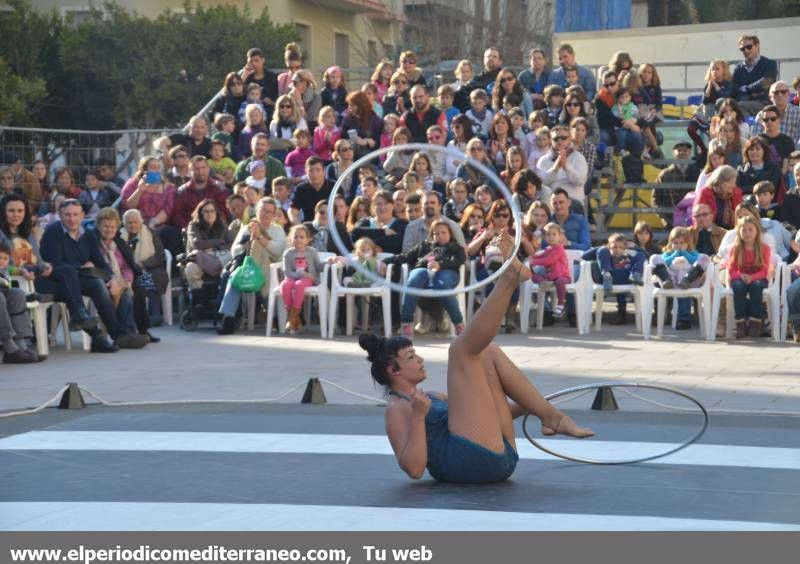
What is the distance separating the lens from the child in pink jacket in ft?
49.8

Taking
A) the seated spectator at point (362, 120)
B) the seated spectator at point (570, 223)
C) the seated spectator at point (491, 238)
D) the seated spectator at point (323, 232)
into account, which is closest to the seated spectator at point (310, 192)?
the seated spectator at point (323, 232)

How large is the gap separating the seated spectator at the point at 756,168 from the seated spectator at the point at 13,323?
7.68 m

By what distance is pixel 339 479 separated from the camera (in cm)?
756

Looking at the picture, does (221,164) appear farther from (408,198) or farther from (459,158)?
(459,158)

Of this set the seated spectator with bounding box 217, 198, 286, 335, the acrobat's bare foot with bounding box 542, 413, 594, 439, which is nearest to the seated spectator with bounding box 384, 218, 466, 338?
the seated spectator with bounding box 217, 198, 286, 335

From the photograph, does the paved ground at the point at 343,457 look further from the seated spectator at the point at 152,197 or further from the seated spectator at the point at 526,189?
the seated spectator at the point at 152,197

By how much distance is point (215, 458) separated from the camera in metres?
8.26

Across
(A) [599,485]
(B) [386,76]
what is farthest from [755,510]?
(B) [386,76]

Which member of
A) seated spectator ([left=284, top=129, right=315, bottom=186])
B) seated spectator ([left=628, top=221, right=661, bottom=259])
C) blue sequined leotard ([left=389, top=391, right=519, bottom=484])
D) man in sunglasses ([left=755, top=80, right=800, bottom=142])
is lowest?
blue sequined leotard ([left=389, top=391, right=519, bottom=484])

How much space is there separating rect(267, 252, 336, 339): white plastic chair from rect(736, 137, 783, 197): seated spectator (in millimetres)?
4578

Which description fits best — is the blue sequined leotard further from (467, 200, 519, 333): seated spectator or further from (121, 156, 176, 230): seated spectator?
(121, 156, 176, 230): seated spectator

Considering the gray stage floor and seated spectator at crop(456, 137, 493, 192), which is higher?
seated spectator at crop(456, 137, 493, 192)

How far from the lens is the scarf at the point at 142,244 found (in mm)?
16141
